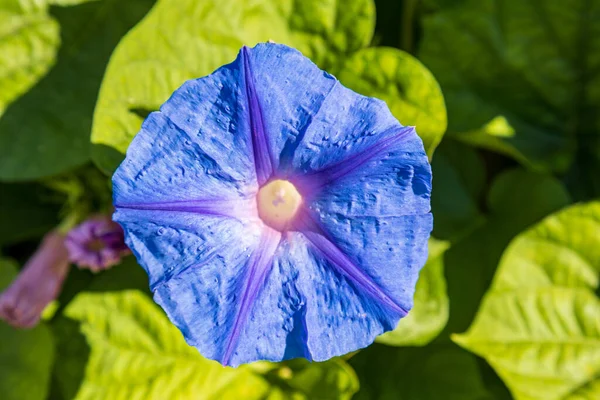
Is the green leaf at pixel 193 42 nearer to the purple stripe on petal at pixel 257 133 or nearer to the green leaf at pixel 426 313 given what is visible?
the purple stripe on petal at pixel 257 133

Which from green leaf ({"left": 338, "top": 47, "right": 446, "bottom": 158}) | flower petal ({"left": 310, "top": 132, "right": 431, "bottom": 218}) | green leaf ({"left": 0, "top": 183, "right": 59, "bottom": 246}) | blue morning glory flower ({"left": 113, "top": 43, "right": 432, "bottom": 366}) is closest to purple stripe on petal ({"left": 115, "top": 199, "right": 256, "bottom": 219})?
blue morning glory flower ({"left": 113, "top": 43, "right": 432, "bottom": 366})

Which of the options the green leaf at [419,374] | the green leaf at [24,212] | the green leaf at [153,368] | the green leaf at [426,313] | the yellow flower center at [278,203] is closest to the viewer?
the yellow flower center at [278,203]

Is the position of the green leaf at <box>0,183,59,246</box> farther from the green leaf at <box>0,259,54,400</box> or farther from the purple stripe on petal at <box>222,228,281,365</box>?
the purple stripe on petal at <box>222,228,281,365</box>

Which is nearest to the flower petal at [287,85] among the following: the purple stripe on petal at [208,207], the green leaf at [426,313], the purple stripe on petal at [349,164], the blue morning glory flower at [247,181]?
the blue morning glory flower at [247,181]

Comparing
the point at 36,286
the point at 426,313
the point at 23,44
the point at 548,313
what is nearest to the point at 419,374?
the point at 426,313

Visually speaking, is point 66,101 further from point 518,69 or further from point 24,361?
point 518,69

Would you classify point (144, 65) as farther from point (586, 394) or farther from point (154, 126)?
point (586, 394)
